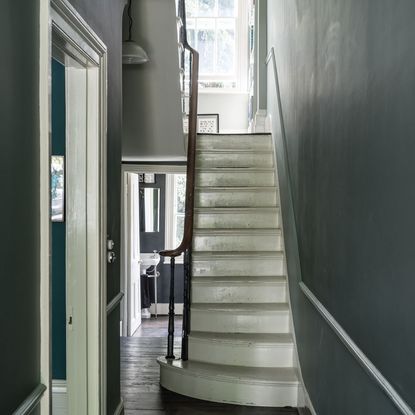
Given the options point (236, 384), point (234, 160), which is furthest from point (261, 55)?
point (236, 384)

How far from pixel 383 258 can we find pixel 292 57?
2648 mm

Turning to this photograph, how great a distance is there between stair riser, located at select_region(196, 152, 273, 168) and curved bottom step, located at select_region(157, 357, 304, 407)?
2303mm

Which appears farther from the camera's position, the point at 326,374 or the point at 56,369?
the point at 56,369

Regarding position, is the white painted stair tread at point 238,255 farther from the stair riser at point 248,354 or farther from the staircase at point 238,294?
the stair riser at point 248,354

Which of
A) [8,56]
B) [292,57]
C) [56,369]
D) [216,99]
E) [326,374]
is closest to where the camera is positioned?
[8,56]

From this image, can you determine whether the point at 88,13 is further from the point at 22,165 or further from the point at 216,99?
the point at 216,99

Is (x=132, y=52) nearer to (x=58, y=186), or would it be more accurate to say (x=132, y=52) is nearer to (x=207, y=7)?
(x=58, y=186)

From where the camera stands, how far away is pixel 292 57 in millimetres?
3938

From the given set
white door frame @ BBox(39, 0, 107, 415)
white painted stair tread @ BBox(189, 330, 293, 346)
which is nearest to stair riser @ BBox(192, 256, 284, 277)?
white painted stair tread @ BBox(189, 330, 293, 346)

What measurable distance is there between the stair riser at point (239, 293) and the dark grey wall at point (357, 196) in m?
A: 0.66

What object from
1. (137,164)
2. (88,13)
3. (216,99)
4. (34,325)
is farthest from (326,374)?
(216,99)

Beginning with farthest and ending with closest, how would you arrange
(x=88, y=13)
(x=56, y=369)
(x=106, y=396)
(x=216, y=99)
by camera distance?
(x=216, y=99)
(x=56, y=369)
(x=106, y=396)
(x=88, y=13)

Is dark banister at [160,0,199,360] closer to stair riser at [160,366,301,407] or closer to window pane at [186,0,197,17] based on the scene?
stair riser at [160,366,301,407]

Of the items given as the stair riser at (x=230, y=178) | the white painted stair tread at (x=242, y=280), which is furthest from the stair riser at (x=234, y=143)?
the white painted stair tread at (x=242, y=280)
